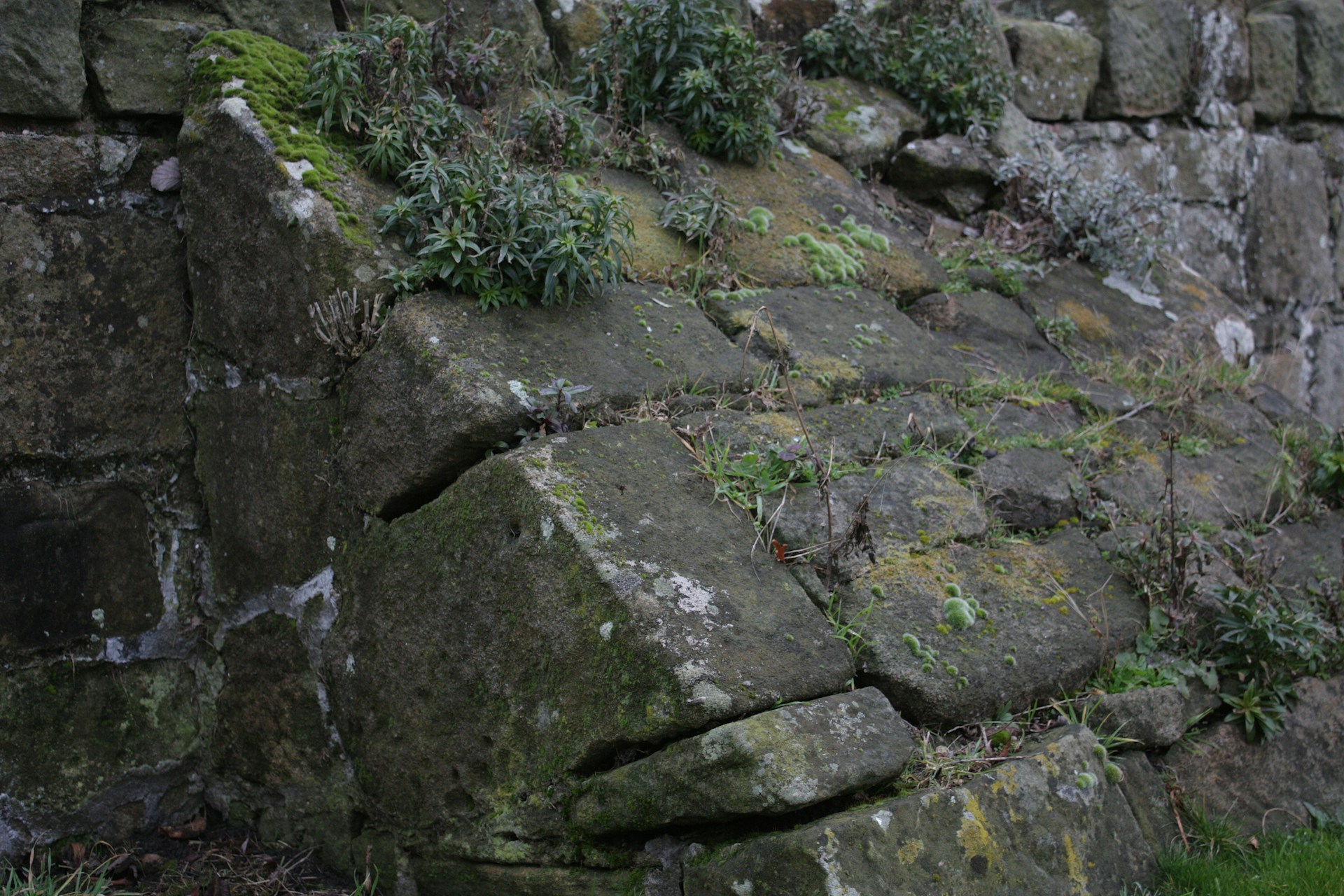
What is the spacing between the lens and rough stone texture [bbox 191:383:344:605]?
8.68 ft

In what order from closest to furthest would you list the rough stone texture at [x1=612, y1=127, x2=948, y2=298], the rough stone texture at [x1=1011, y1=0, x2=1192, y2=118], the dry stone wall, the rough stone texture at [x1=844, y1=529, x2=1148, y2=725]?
the dry stone wall, the rough stone texture at [x1=844, y1=529, x2=1148, y2=725], the rough stone texture at [x1=612, y1=127, x2=948, y2=298], the rough stone texture at [x1=1011, y1=0, x2=1192, y2=118]

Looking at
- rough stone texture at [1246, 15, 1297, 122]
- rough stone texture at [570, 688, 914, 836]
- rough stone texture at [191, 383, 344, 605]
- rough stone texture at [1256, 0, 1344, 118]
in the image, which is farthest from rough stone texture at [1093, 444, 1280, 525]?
rough stone texture at [1256, 0, 1344, 118]

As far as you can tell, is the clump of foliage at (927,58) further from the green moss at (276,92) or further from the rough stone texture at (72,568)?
the rough stone texture at (72,568)

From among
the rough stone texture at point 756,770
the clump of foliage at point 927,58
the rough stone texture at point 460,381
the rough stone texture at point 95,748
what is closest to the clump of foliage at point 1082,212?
the clump of foliage at point 927,58

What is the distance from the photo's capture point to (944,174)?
14.1 ft

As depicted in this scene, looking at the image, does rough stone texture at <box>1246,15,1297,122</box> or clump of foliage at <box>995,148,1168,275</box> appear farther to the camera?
rough stone texture at <box>1246,15,1297,122</box>

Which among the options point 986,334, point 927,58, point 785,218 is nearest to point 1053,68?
point 927,58

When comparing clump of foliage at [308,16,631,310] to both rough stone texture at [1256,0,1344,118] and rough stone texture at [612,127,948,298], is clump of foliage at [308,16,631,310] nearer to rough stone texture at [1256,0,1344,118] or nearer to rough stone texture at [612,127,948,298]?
rough stone texture at [612,127,948,298]

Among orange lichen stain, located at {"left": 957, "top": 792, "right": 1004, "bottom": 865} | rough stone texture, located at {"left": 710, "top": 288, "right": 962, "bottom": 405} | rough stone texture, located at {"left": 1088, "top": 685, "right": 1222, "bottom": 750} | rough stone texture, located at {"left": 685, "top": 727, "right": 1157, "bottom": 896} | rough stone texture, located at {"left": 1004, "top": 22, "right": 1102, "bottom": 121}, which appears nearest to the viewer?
rough stone texture, located at {"left": 685, "top": 727, "right": 1157, "bottom": 896}

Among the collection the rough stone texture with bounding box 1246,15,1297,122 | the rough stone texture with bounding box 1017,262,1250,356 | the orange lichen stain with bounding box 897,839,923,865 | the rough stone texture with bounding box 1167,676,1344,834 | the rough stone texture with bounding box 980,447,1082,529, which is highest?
the rough stone texture with bounding box 1246,15,1297,122

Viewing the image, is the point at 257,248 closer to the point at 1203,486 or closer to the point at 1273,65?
the point at 1203,486

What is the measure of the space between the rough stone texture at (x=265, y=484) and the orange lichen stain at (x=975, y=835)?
63.4 inches

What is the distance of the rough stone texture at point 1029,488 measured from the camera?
2.83 meters

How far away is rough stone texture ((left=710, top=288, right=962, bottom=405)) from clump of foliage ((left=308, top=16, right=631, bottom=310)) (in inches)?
17.6
